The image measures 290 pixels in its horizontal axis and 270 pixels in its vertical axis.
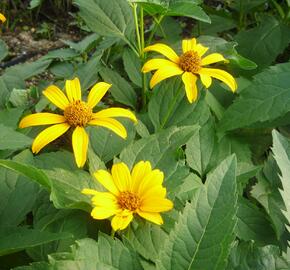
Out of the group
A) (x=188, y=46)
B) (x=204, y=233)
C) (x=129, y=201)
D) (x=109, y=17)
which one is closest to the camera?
(x=204, y=233)

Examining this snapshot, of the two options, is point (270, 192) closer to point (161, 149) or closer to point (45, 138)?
point (161, 149)

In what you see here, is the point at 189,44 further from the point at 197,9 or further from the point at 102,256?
the point at 102,256

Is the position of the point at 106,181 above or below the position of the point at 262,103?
above

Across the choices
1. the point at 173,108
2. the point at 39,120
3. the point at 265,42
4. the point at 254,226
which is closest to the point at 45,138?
the point at 39,120

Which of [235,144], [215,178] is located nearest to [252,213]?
[235,144]

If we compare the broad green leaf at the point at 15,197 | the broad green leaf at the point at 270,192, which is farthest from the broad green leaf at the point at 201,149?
the broad green leaf at the point at 15,197

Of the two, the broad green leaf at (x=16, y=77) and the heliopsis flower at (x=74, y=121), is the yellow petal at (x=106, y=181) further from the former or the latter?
the broad green leaf at (x=16, y=77)

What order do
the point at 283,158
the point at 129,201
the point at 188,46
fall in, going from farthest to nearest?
the point at 188,46, the point at 283,158, the point at 129,201
